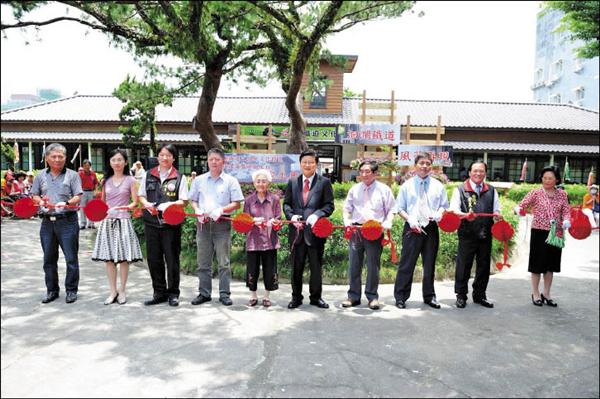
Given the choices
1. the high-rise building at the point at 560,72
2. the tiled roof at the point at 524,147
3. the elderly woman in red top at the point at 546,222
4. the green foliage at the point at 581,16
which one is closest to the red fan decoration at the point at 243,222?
the elderly woman in red top at the point at 546,222

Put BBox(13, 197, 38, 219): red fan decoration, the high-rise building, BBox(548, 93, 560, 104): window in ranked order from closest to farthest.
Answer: BBox(13, 197, 38, 219): red fan decoration → the high-rise building → BBox(548, 93, 560, 104): window

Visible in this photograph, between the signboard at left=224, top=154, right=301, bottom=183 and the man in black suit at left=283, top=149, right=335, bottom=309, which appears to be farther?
the signboard at left=224, top=154, right=301, bottom=183

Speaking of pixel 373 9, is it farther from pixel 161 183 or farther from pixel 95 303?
pixel 95 303

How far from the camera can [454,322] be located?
4250 millimetres

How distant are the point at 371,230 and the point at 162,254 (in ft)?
7.48

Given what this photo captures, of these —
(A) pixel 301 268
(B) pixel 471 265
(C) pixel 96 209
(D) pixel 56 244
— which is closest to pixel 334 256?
(A) pixel 301 268

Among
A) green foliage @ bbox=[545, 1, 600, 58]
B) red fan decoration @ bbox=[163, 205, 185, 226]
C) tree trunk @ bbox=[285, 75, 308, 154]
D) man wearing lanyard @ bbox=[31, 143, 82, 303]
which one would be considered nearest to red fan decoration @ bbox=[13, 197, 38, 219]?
man wearing lanyard @ bbox=[31, 143, 82, 303]

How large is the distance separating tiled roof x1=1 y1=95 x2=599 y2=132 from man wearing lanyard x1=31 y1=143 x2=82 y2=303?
53.4ft

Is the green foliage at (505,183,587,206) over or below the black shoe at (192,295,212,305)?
over

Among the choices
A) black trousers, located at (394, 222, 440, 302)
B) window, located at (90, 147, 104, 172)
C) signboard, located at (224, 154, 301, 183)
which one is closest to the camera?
black trousers, located at (394, 222, 440, 302)

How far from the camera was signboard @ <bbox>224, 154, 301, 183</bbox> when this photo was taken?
895 cm

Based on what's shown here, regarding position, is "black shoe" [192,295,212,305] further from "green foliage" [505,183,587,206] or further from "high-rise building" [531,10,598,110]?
"high-rise building" [531,10,598,110]

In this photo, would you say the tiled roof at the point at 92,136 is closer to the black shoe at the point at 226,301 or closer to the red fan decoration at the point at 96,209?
the red fan decoration at the point at 96,209

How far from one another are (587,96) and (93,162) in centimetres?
3170
